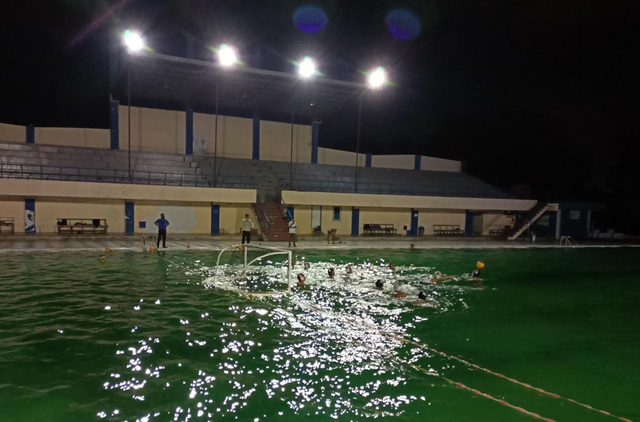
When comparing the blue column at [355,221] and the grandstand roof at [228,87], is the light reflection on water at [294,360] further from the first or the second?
the blue column at [355,221]

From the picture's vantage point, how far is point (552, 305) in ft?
37.4

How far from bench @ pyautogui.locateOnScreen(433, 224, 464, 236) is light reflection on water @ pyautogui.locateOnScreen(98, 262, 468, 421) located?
81.6 feet

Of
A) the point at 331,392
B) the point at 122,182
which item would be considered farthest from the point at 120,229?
the point at 331,392

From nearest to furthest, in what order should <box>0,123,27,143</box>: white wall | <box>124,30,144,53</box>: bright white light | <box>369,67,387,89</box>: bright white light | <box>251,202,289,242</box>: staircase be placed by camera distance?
<box>124,30,144,53</box>: bright white light
<box>251,202,289,242</box>: staircase
<box>0,123,27,143</box>: white wall
<box>369,67,387,89</box>: bright white light

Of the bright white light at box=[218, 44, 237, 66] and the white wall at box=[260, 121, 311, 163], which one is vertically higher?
the bright white light at box=[218, 44, 237, 66]

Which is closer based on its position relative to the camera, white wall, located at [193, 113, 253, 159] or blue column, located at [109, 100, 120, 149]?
blue column, located at [109, 100, 120, 149]

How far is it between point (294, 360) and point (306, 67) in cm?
2520

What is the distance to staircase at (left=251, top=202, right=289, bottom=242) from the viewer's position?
86.1ft

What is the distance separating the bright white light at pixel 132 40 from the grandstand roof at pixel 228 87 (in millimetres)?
544

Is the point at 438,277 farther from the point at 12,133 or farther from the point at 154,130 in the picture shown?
the point at 12,133

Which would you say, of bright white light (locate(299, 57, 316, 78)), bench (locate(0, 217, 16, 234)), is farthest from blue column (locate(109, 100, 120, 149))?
bright white light (locate(299, 57, 316, 78))

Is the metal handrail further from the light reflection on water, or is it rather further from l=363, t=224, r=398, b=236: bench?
the light reflection on water

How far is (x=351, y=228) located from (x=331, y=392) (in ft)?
90.4

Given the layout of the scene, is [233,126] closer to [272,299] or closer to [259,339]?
[272,299]
